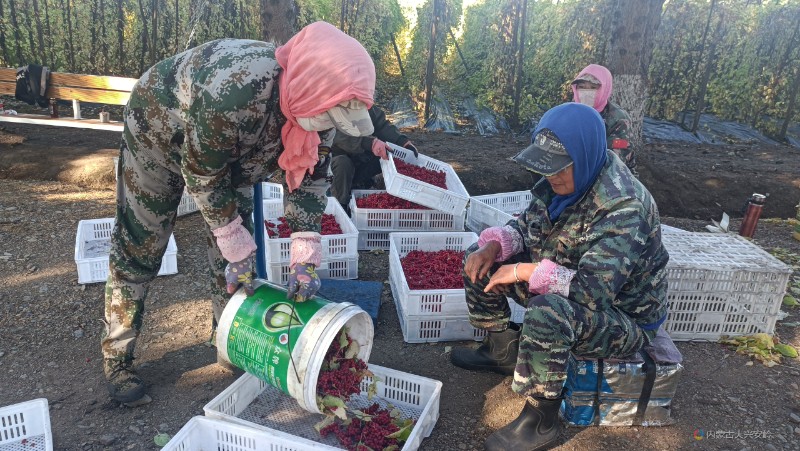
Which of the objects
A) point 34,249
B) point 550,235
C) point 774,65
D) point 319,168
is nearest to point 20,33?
point 34,249

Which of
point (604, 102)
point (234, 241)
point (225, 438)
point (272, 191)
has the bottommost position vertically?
point (225, 438)

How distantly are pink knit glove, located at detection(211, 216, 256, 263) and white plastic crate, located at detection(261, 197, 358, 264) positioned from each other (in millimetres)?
1108

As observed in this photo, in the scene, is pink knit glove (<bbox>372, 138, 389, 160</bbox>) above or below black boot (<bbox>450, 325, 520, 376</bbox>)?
above

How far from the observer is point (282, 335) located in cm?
208

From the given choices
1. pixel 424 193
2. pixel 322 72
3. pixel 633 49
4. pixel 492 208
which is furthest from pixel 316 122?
pixel 633 49

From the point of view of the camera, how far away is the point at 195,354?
3086 millimetres

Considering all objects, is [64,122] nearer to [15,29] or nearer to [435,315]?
[15,29]

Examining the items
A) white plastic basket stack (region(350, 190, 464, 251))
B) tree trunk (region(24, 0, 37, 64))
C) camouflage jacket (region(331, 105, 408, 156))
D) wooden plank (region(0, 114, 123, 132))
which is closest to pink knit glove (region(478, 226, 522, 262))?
white plastic basket stack (region(350, 190, 464, 251))

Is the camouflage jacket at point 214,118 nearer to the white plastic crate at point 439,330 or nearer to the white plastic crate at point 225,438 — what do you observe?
the white plastic crate at point 225,438

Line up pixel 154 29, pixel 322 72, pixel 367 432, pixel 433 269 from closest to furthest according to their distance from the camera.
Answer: pixel 322 72 < pixel 367 432 < pixel 433 269 < pixel 154 29

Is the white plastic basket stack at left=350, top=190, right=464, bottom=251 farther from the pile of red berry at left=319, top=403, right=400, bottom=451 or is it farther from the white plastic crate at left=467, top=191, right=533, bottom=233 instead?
the pile of red berry at left=319, top=403, right=400, bottom=451

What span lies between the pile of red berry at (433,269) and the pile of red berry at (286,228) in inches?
25.5

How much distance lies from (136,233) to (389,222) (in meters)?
2.46

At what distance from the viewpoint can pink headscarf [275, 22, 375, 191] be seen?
73.8 inches
